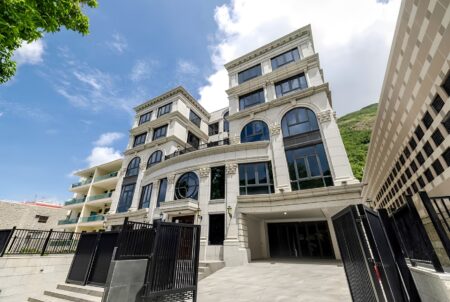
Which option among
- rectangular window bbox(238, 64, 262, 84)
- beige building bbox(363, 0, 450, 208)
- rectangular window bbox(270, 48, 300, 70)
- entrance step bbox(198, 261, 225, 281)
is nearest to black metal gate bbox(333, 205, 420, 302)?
beige building bbox(363, 0, 450, 208)

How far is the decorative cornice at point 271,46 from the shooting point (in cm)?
1794

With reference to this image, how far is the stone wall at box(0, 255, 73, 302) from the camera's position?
320 inches

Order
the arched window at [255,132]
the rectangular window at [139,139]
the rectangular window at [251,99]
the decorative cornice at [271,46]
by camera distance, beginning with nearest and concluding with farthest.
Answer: the arched window at [255,132] < the decorative cornice at [271,46] < the rectangular window at [251,99] < the rectangular window at [139,139]

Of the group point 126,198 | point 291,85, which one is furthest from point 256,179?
point 126,198

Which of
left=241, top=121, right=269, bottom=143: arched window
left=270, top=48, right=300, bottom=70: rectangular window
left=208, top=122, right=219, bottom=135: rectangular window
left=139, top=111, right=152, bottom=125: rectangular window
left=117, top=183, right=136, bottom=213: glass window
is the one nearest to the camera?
left=241, top=121, right=269, bottom=143: arched window

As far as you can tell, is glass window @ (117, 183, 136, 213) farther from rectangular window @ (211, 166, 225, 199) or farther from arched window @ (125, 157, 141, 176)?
rectangular window @ (211, 166, 225, 199)

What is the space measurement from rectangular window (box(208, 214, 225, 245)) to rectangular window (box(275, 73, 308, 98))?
12.0m

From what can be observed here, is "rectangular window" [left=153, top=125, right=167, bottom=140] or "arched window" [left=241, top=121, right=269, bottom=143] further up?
"rectangular window" [left=153, top=125, right=167, bottom=140]

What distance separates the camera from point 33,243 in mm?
10188

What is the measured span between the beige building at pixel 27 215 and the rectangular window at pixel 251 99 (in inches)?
1333

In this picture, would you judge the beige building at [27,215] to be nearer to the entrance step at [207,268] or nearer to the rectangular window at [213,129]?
the rectangular window at [213,129]

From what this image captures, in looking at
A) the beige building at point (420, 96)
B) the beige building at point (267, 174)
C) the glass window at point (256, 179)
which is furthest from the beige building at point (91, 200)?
the beige building at point (420, 96)

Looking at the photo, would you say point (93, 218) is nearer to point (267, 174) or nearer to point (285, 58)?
point (267, 174)

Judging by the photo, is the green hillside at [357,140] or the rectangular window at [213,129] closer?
the rectangular window at [213,129]
